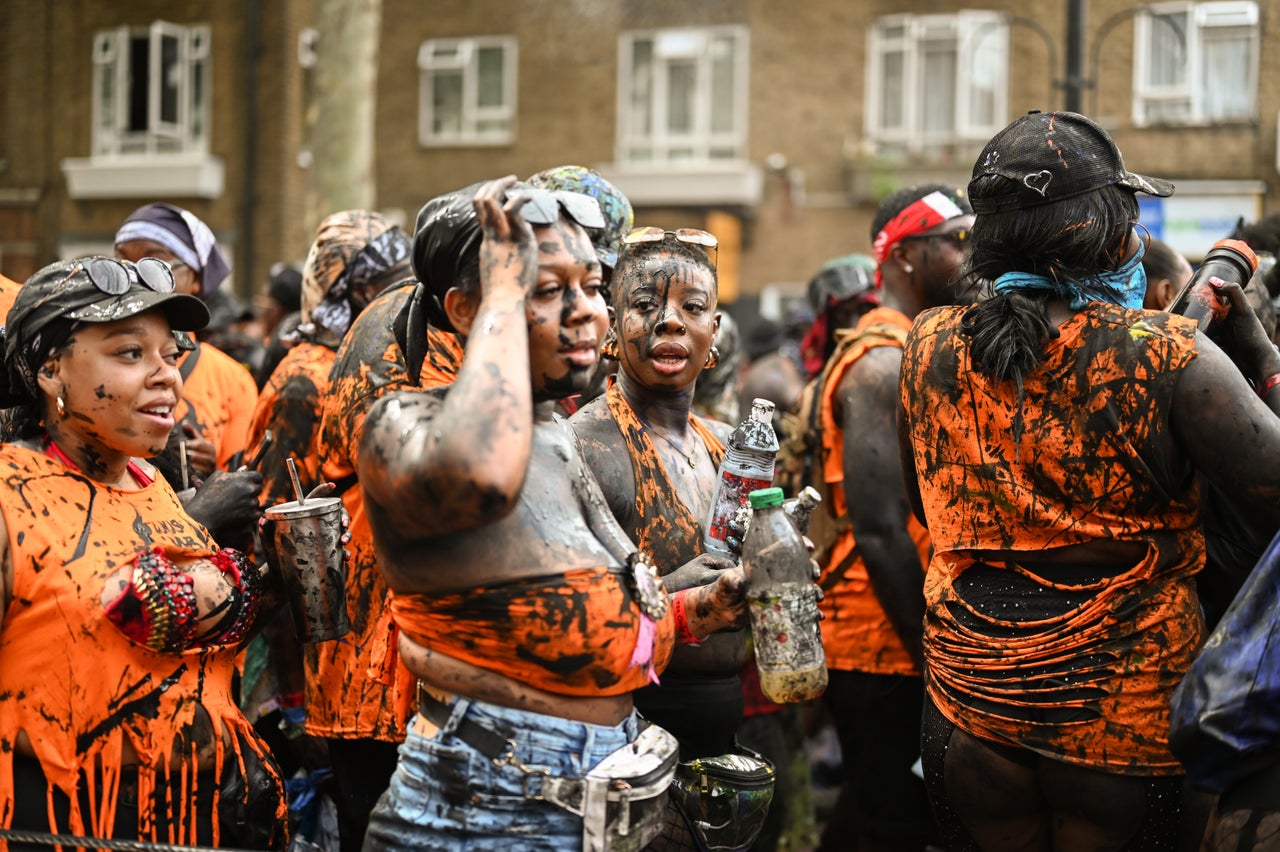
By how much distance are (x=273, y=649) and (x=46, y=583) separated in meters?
1.85

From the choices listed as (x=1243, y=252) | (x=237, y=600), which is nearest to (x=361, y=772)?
(x=237, y=600)

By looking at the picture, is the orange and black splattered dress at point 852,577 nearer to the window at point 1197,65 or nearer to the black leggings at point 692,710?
the black leggings at point 692,710

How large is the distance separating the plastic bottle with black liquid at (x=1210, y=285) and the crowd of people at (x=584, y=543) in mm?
45

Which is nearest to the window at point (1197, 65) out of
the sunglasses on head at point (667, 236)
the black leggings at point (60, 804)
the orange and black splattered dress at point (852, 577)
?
the orange and black splattered dress at point (852, 577)

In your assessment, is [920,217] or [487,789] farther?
[920,217]

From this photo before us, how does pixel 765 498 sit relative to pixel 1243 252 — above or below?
below

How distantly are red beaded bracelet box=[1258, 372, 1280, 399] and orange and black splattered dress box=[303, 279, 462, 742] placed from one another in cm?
205

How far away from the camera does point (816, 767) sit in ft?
25.8

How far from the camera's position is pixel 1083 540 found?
2902mm

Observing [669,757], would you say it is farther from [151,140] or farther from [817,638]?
[151,140]

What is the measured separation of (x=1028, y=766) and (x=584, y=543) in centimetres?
122

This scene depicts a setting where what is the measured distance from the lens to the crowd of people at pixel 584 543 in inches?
93.0

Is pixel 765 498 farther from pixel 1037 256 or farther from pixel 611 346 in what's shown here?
pixel 611 346

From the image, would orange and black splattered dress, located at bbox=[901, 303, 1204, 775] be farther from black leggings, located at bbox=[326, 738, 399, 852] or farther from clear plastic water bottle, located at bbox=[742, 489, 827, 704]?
black leggings, located at bbox=[326, 738, 399, 852]
